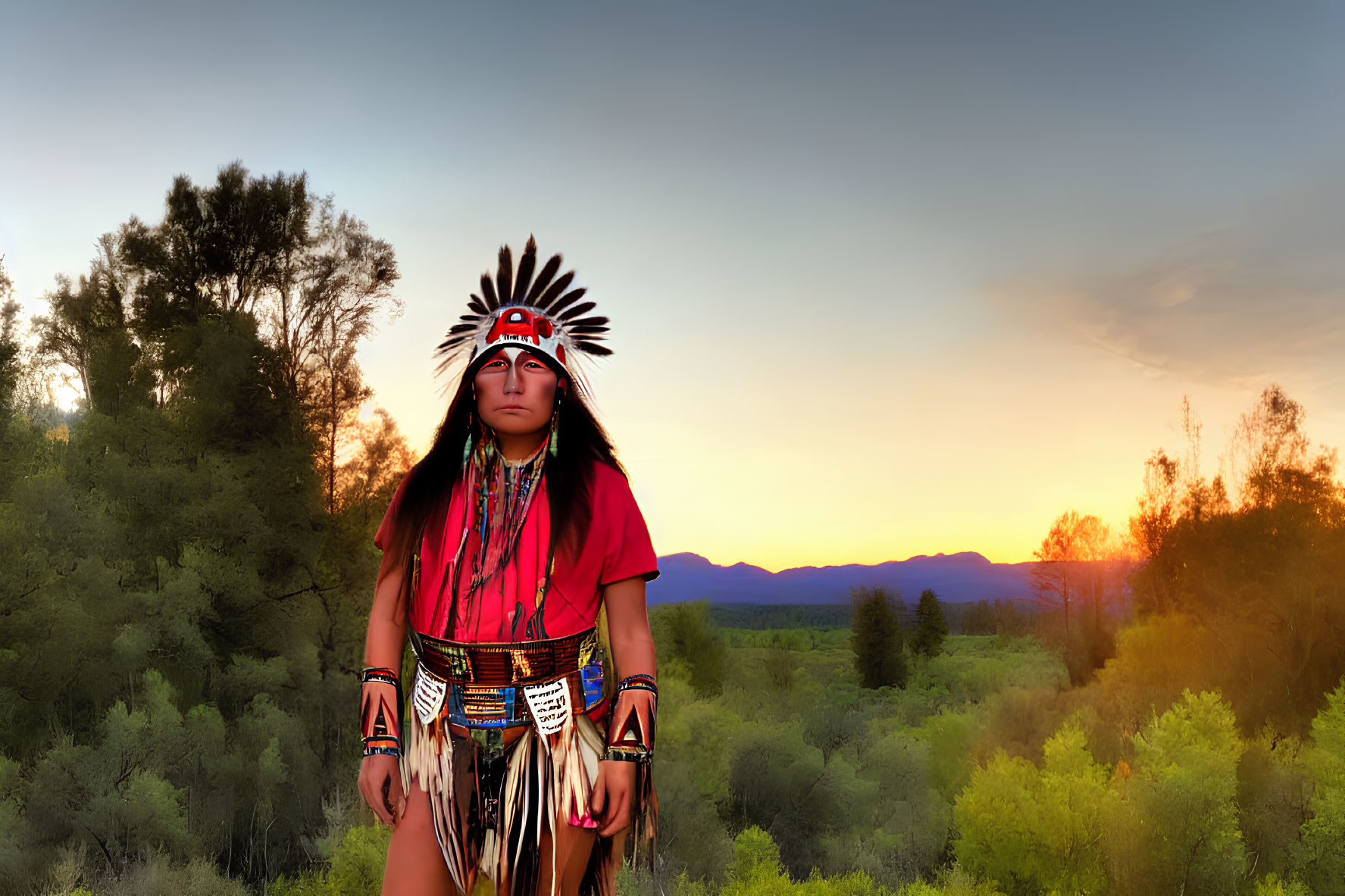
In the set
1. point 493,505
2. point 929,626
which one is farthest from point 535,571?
point 929,626

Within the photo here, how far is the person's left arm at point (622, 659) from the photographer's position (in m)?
2.52

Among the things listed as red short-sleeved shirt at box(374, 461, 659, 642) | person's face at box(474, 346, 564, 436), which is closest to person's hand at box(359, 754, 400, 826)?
red short-sleeved shirt at box(374, 461, 659, 642)

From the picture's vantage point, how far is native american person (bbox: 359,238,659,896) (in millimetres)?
2547

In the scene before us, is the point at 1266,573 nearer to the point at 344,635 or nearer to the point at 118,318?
the point at 344,635

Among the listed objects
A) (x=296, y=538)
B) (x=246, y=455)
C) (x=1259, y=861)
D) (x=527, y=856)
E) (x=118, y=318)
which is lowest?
(x=1259, y=861)

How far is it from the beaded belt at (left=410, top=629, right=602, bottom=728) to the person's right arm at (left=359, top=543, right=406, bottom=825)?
0.57 ft

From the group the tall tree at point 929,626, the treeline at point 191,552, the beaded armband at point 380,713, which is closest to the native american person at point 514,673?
the beaded armband at point 380,713

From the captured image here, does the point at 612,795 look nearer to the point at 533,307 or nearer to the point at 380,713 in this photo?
the point at 380,713

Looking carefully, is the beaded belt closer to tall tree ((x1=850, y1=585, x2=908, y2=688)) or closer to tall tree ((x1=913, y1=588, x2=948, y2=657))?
tall tree ((x1=850, y1=585, x2=908, y2=688))

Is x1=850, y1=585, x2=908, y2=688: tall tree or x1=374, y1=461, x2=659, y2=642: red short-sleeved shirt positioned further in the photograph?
x1=850, y1=585, x2=908, y2=688: tall tree

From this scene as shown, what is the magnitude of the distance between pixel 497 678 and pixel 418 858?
1.93 feet

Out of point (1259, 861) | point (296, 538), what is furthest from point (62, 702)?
point (1259, 861)

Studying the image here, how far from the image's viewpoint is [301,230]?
14500 millimetres

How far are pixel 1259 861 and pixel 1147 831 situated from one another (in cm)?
295
